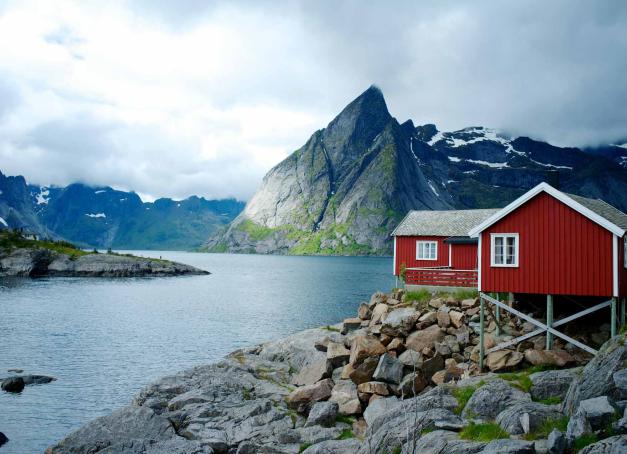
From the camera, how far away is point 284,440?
1966 centimetres

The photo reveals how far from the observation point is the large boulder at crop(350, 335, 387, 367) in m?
26.1

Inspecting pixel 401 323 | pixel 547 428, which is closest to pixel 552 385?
pixel 547 428

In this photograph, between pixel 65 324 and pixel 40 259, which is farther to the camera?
pixel 40 259

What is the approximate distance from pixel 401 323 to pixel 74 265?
11415 centimetres

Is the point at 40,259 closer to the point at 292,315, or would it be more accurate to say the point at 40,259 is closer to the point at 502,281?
the point at 292,315

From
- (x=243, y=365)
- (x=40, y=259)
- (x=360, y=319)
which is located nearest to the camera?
(x=243, y=365)

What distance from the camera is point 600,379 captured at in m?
14.6

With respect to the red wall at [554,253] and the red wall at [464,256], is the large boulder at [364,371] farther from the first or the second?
the red wall at [464,256]

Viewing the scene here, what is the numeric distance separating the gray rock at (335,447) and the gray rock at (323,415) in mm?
2674

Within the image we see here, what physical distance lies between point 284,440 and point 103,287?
8652cm

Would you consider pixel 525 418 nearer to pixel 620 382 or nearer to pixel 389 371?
pixel 620 382

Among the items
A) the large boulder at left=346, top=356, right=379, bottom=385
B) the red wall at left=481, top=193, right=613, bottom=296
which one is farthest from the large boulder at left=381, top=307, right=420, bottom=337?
the red wall at left=481, top=193, right=613, bottom=296

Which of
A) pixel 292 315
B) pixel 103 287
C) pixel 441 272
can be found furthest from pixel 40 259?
pixel 441 272

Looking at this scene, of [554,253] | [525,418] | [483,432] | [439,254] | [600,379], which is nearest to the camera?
[525,418]
